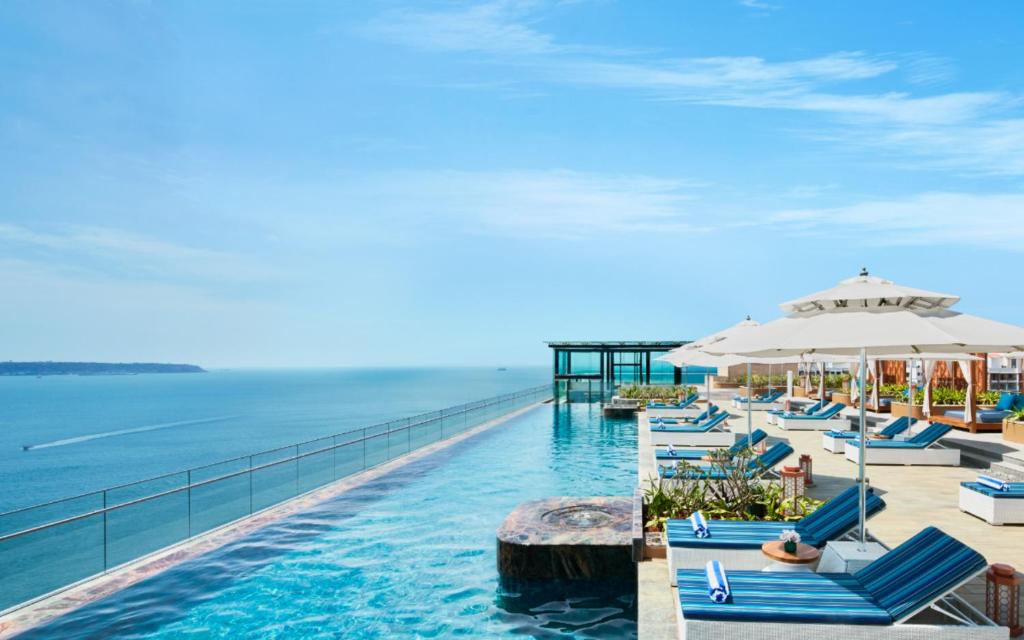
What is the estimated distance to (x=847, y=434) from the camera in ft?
41.9

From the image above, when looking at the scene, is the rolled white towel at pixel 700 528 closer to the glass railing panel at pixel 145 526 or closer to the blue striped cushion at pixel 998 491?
the blue striped cushion at pixel 998 491

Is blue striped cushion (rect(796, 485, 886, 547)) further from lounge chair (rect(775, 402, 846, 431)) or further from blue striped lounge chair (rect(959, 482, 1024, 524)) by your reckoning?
lounge chair (rect(775, 402, 846, 431))

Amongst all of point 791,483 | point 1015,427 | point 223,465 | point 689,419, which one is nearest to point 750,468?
point 791,483

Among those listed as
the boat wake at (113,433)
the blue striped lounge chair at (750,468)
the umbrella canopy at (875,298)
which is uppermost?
the umbrella canopy at (875,298)

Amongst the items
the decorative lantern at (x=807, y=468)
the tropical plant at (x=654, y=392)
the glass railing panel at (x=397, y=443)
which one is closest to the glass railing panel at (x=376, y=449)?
the glass railing panel at (x=397, y=443)

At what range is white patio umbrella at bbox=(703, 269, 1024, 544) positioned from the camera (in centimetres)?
492

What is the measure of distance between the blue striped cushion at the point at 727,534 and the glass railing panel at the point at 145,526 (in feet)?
22.8

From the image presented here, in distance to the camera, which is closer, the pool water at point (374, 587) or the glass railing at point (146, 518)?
the pool water at point (374, 587)

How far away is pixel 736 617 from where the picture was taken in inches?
157

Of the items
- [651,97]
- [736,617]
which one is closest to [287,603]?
[736,617]

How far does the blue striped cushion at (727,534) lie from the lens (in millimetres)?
5402

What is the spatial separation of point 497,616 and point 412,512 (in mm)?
4433

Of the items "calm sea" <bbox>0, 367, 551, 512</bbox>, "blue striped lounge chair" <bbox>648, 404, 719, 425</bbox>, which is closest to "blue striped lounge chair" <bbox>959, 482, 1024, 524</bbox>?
"blue striped lounge chair" <bbox>648, 404, 719, 425</bbox>

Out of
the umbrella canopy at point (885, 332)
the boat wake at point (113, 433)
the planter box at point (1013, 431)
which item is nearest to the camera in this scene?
the umbrella canopy at point (885, 332)
